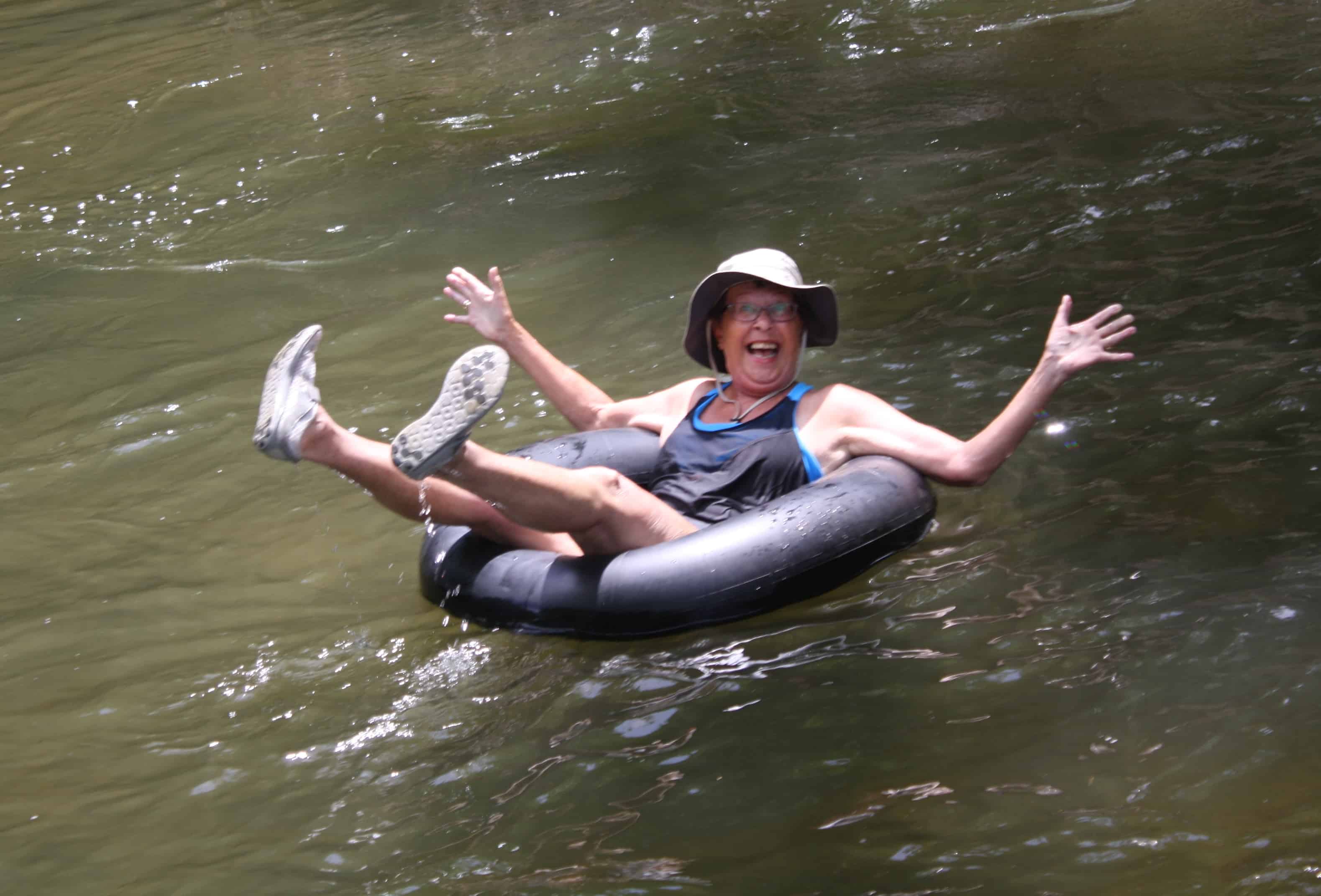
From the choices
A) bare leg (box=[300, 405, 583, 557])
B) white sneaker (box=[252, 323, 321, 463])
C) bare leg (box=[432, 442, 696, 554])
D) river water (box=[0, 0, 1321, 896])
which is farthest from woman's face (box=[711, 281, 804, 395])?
white sneaker (box=[252, 323, 321, 463])

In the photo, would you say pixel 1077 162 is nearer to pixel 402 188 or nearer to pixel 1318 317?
pixel 1318 317

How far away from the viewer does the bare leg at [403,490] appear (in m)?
3.81

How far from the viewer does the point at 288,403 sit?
3.79m

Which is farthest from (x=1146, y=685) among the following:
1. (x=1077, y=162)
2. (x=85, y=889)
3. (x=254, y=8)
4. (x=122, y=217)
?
(x=254, y=8)

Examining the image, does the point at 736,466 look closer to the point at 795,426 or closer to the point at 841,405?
the point at 795,426

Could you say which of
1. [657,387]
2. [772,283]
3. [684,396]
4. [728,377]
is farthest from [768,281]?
[657,387]

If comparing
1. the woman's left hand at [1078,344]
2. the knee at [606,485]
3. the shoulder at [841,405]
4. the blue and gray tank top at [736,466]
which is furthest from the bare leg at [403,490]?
the woman's left hand at [1078,344]

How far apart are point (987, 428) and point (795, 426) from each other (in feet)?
2.24

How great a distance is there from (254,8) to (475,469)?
12319 millimetres

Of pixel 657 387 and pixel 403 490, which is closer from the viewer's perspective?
pixel 403 490

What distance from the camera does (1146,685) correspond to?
3.44 meters

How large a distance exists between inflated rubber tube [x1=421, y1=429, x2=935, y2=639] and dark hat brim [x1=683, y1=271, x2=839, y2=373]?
56 cm

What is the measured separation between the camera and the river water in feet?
10.4

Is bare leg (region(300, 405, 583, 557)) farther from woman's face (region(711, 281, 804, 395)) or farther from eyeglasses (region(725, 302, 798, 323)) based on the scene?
eyeglasses (region(725, 302, 798, 323))
